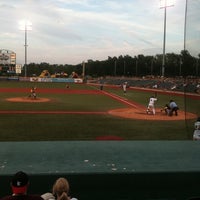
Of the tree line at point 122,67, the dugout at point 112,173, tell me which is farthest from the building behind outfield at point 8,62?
the dugout at point 112,173

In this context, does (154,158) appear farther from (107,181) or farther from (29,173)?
(29,173)

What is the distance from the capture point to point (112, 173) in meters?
5.36

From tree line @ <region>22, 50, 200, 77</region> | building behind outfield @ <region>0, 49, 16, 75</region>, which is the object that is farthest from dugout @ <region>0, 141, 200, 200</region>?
tree line @ <region>22, 50, 200, 77</region>

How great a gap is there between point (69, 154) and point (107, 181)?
130 cm

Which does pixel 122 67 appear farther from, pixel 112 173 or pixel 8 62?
pixel 112 173

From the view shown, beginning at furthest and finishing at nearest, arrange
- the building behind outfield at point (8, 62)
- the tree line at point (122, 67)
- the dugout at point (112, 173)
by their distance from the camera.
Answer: the tree line at point (122, 67)
the building behind outfield at point (8, 62)
the dugout at point (112, 173)

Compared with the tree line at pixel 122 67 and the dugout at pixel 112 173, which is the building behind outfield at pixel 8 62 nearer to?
the tree line at pixel 122 67

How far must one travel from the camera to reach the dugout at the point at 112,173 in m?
5.32

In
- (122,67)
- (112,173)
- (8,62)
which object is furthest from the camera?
(122,67)

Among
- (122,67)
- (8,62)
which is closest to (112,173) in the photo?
(8,62)

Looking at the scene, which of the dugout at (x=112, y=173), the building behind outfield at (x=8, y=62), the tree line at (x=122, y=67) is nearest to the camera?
the dugout at (x=112, y=173)

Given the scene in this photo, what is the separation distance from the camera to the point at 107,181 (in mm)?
5398

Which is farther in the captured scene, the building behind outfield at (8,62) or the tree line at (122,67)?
the tree line at (122,67)

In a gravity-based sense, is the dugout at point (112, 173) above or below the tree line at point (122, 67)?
below
